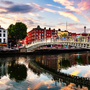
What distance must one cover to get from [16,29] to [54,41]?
2651cm

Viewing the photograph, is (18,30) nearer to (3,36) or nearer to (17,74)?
(3,36)

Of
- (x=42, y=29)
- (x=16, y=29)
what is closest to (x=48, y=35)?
(x=42, y=29)

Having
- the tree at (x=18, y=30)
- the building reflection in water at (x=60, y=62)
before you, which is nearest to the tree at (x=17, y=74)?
the building reflection in water at (x=60, y=62)

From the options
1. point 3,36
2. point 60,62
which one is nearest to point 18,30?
point 3,36

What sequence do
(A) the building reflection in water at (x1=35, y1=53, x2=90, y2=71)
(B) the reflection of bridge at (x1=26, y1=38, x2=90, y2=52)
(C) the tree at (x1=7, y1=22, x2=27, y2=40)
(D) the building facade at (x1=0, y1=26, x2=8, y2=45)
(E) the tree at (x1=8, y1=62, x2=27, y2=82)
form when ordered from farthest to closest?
1. (D) the building facade at (x1=0, y1=26, x2=8, y2=45)
2. (C) the tree at (x1=7, y1=22, x2=27, y2=40)
3. (B) the reflection of bridge at (x1=26, y1=38, x2=90, y2=52)
4. (A) the building reflection in water at (x1=35, y1=53, x2=90, y2=71)
5. (E) the tree at (x1=8, y1=62, x2=27, y2=82)

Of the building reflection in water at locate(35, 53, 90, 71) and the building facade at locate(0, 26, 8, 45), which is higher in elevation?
the building facade at locate(0, 26, 8, 45)

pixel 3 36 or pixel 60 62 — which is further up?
pixel 3 36

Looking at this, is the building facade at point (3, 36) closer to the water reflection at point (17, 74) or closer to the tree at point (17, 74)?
the water reflection at point (17, 74)

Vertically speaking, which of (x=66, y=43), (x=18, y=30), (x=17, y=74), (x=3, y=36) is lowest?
(x=17, y=74)

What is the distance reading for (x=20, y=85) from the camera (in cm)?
1413

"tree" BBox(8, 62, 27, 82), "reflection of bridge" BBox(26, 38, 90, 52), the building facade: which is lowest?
"tree" BBox(8, 62, 27, 82)

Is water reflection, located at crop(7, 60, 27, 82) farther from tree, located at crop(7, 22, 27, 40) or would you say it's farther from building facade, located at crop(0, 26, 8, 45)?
building facade, located at crop(0, 26, 8, 45)

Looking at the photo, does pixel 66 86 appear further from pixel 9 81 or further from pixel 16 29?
pixel 16 29

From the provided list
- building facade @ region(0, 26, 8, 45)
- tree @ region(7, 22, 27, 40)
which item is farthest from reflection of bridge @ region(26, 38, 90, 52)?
building facade @ region(0, 26, 8, 45)
